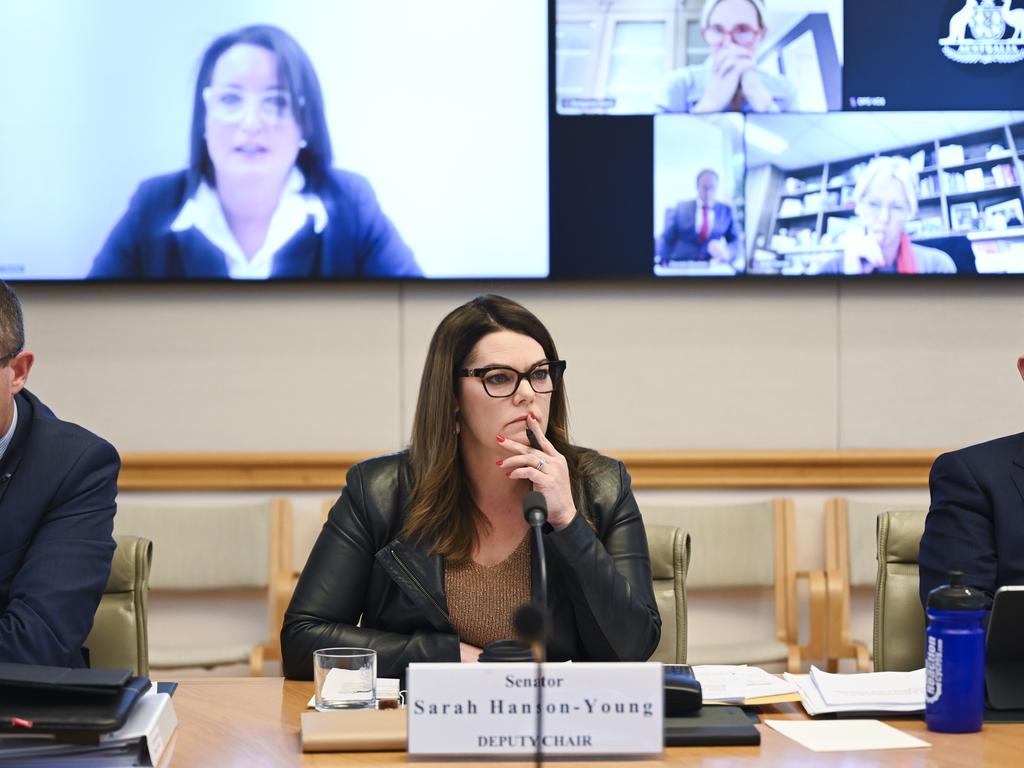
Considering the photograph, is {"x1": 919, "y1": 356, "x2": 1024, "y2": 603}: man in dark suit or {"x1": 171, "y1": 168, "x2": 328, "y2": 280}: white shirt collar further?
{"x1": 171, "y1": 168, "x2": 328, "y2": 280}: white shirt collar

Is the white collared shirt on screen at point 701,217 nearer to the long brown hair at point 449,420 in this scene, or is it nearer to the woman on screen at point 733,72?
the woman on screen at point 733,72

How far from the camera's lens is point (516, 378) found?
2.38m

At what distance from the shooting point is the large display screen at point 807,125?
3.70 meters

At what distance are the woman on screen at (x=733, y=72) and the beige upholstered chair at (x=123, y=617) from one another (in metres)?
2.16

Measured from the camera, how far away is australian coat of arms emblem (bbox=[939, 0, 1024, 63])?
12.1ft

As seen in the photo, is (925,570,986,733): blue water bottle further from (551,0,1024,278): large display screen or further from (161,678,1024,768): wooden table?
(551,0,1024,278): large display screen

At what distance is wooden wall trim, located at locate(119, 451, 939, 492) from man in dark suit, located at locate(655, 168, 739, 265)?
0.62 m

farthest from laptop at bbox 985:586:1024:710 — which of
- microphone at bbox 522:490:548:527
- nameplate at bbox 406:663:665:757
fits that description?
microphone at bbox 522:490:548:527

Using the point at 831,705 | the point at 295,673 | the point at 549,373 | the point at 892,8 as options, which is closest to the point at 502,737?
the point at 831,705

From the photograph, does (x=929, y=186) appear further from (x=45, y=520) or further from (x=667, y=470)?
(x=45, y=520)

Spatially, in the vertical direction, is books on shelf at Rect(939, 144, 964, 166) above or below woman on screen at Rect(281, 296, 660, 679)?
above

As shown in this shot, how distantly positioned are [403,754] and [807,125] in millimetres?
2631

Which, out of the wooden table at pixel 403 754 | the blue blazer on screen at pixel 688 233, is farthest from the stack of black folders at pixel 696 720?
the blue blazer on screen at pixel 688 233

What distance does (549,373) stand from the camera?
2.40 m
